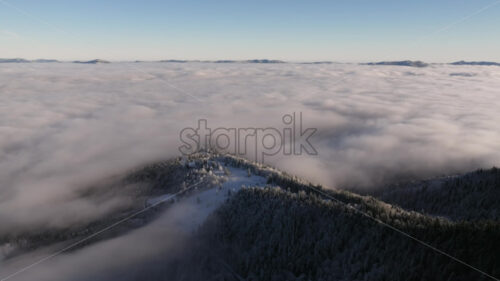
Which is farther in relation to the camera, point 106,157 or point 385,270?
point 106,157

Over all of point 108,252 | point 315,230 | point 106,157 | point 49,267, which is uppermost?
point 315,230

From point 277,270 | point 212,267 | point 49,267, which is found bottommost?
point 49,267

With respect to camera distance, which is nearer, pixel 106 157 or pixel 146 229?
pixel 146 229

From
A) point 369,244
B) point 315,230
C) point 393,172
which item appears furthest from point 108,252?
point 393,172

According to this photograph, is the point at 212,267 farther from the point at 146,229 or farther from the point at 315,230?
the point at 146,229

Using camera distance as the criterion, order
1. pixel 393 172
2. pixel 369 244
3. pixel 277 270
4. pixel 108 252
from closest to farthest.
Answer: pixel 369 244, pixel 277 270, pixel 108 252, pixel 393 172

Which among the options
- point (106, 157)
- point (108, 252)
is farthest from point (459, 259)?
point (106, 157)

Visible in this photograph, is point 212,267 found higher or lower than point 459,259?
lower

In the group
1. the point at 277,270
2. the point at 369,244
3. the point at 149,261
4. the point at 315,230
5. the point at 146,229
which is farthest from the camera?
the point at 146,229

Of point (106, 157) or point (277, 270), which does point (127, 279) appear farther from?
point (106, 157)
